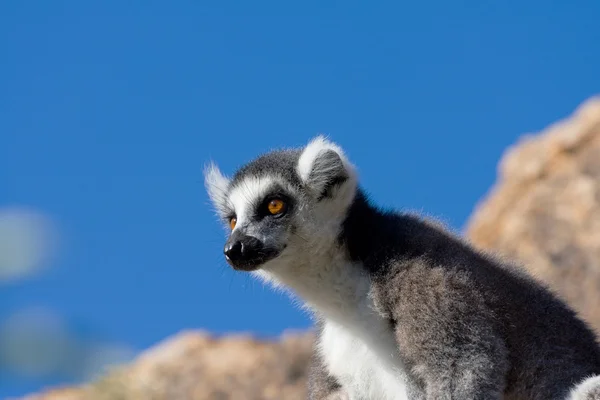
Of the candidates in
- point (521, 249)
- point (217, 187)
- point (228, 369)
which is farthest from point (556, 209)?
point (217, 187)

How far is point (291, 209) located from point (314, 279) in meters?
0.51

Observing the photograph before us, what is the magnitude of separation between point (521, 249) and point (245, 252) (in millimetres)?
6417

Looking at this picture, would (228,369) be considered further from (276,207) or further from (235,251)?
(235,251)

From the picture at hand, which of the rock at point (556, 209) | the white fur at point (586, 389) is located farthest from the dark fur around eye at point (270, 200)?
the rock at point (556, 209)

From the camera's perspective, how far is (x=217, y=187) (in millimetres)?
8336

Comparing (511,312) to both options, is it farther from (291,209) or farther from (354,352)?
(291,209)

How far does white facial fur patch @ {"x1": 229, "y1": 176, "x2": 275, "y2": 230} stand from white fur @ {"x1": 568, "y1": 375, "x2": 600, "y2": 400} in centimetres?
240

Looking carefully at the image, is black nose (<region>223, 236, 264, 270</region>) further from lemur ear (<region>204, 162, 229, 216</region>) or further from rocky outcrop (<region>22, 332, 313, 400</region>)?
rocky outcrop (<region>22, 332, 313, 400</region>)

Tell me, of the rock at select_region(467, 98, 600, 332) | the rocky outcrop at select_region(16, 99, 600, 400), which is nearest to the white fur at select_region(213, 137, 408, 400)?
the rocky outcrop at select_region(16, 99, 600, 400)

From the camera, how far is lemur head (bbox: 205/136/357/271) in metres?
7.40

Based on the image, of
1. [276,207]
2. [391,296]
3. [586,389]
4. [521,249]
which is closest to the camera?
[586,389]

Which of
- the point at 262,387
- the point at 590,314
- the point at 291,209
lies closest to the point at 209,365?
the point at 262,387

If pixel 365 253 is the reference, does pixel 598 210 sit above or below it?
above

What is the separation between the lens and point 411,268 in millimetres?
6965
